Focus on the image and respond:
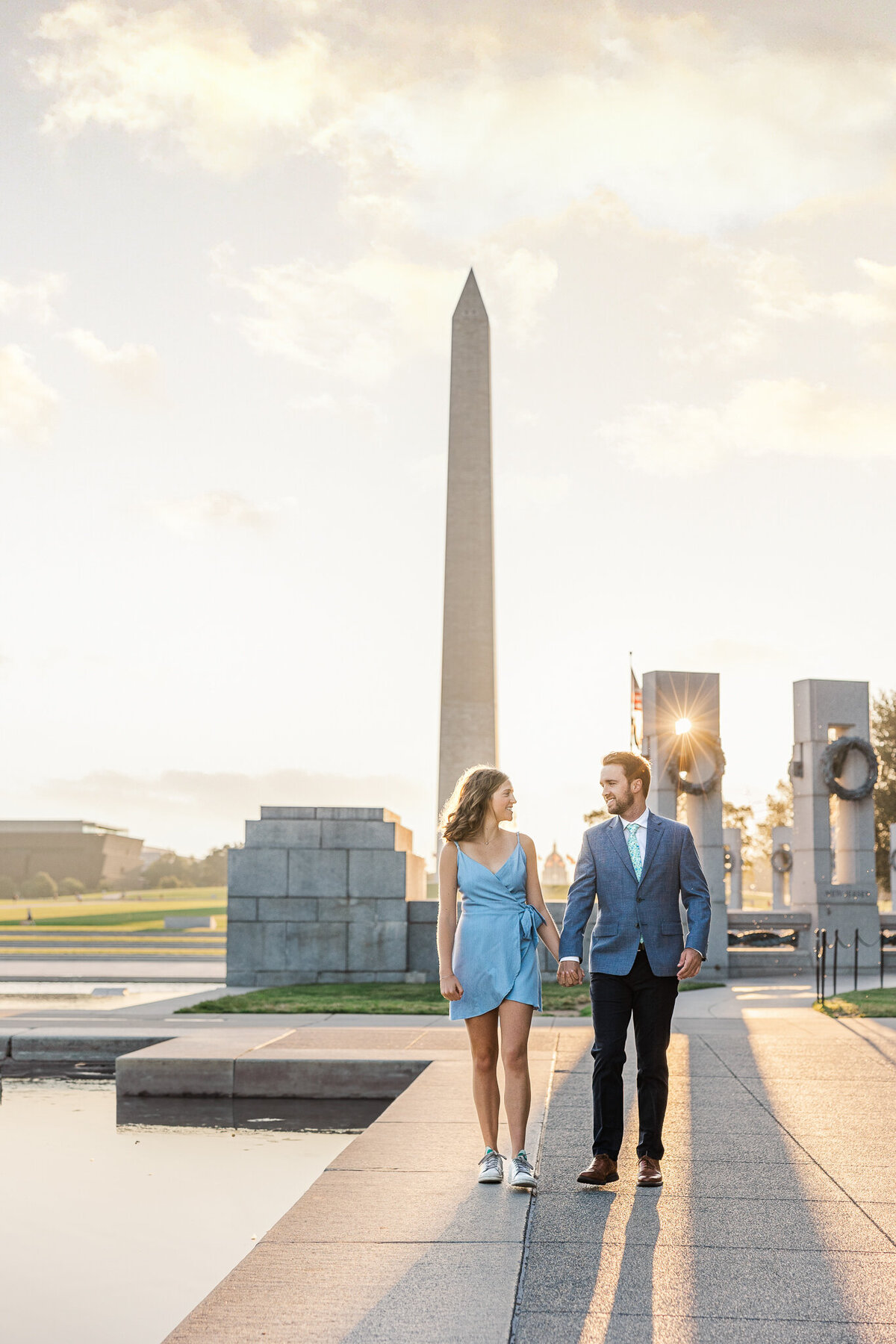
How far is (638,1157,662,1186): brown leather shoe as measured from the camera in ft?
18.7

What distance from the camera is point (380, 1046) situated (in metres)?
10.5

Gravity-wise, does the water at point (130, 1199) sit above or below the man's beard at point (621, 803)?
below

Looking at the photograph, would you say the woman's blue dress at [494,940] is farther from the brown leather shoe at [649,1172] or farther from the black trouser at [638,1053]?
the brown leather shoe at [649,1172]

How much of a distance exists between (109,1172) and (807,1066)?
5364mm

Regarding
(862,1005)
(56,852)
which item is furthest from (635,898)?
(56,852)

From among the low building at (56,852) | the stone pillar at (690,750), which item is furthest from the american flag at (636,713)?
the low building at (56,852)

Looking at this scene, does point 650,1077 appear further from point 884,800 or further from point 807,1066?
point 884,800

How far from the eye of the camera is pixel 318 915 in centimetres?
1936

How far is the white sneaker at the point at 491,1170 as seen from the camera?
18.8 feet

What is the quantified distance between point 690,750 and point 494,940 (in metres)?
20.4

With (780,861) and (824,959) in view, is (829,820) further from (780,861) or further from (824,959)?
(780,861)

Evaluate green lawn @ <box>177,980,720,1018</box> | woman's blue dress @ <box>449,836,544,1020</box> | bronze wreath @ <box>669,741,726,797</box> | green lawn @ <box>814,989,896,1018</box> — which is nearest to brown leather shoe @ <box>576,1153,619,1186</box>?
woman's blue dress @ <box>449,836,544,1020</box>

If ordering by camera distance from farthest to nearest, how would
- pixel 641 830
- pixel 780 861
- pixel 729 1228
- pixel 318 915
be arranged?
pixel 780 861, pixel 318 915, pixel 641 830, pixel 729 1228

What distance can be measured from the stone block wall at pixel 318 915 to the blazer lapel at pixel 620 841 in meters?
13.6
